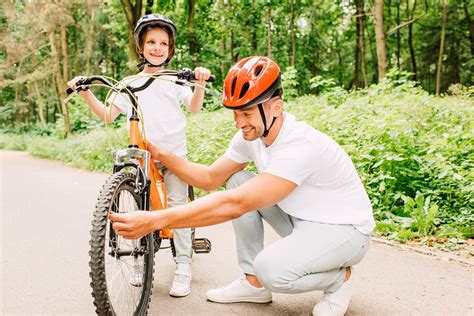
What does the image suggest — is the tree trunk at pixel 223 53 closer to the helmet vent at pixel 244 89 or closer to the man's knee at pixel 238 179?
the man's knee at pixel 238 179

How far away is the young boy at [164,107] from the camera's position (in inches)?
118

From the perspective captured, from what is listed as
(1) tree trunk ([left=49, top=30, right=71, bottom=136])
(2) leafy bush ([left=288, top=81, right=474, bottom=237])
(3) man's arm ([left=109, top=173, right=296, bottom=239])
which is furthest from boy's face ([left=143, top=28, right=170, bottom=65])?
(1) tree trunk ([left=49, top=30, right=71, bottom=136])

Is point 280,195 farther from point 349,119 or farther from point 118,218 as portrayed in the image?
point 349,119

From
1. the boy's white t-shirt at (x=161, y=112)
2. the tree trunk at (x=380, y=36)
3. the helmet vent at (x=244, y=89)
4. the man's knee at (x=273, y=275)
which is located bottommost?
the man's knee at (x=273, y=275)

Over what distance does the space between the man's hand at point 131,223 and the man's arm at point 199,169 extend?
3.26ft

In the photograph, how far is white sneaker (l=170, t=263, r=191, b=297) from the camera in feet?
9.71

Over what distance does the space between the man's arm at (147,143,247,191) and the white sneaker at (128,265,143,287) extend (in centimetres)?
67

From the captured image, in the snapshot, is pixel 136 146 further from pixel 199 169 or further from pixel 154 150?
pixel 199 169

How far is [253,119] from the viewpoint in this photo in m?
2.36

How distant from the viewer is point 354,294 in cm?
295

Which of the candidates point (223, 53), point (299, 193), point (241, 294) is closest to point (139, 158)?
point (299, 193)

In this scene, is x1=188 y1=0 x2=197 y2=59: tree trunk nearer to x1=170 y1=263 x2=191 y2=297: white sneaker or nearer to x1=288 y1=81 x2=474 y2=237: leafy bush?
x1=288 y1=81 x2=474 y2=237: leafy bush

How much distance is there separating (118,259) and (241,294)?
2.84ft

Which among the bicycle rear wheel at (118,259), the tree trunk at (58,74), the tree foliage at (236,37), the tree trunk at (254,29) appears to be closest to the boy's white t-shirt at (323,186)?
the bicycle rear wheel at (118,259)
